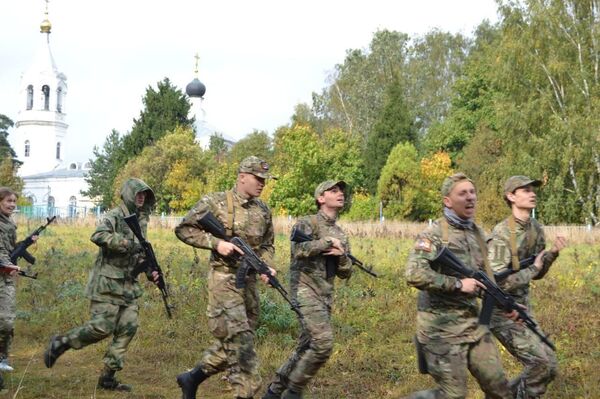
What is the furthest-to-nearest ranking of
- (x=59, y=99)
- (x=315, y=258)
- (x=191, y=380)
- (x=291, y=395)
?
1. (x=59, y=99)
2. (x=315, y=258)
3. (x=291, y=395)
4. (x=191, y=380)

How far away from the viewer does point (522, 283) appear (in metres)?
6.29

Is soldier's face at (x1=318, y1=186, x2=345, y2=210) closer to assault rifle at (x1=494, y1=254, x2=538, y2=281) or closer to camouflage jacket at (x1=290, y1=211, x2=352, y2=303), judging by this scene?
camouflage jacket at (x1=290, y1=211, x2=352, y2=303)

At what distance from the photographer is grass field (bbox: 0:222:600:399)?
836 centimetres

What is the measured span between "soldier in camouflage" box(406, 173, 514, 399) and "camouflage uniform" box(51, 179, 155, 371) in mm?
3408

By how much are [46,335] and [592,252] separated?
12155 mm

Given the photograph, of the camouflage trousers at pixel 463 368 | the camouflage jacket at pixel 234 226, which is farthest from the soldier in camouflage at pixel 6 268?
the camouflage trousers at pixel 463 368

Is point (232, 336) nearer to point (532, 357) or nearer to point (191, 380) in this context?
point (191, 380)

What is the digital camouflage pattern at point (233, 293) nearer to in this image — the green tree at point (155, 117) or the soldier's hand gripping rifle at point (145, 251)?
the soldier's hand gripping rifle at point (145, 251)

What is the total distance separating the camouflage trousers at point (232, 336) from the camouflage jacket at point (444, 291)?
1665mm

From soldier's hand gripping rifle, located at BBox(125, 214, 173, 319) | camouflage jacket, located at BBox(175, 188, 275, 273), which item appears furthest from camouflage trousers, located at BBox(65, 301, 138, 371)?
camouflage jacket, located at BBox(175, 188, 275, 273)

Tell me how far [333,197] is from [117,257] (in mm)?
2295

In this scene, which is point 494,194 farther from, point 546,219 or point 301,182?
point 301,182

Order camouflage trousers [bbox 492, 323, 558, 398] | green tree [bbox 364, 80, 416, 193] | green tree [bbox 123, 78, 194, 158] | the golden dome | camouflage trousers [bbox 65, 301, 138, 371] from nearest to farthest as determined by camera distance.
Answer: camouflage trousers [bbox 492, 323, 558, 398]
camouflage trousers [bbox 65, 301, 138, 371]
green tree [bbox 364, 80, 416, 193]
green tree [bbox 123, 78, 194, 158]
the golden dome

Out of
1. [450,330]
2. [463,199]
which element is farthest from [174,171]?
[450,330]
